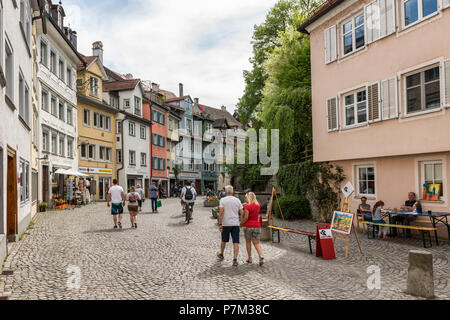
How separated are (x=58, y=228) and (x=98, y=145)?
2179 cm

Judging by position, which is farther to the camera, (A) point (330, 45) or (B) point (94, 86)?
(B) point (94, 86)

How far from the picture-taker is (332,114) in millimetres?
16375

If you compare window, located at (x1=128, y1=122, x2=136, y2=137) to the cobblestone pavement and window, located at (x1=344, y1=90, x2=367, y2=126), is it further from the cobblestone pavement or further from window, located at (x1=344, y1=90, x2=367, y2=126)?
window, located at (x1=344, y1=90, x2=367, y2=126)

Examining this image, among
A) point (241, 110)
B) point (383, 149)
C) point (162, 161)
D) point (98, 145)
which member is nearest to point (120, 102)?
point (98, 145)

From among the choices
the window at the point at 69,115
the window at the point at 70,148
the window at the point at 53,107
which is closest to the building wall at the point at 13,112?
the window at the point at 53,107

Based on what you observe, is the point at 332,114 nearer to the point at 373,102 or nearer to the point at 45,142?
the point at 373,102

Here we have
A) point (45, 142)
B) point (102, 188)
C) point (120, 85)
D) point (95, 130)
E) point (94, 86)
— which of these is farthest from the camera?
point (120, 85)

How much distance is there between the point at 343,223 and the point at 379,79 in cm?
638

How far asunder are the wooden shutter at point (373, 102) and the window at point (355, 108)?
417 mm

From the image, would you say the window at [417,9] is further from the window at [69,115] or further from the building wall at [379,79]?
the window at [69,115]

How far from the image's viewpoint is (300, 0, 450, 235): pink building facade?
465 inches

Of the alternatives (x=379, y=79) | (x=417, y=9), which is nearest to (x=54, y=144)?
(x=379, y=79)

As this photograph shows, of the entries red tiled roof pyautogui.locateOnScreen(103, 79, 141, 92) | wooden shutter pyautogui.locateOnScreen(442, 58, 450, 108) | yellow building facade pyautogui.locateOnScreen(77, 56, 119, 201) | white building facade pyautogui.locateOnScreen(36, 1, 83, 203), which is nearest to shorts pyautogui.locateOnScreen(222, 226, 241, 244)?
wooden shutter pyautogui.locateOnScreen(442, 58, 450, 108)
